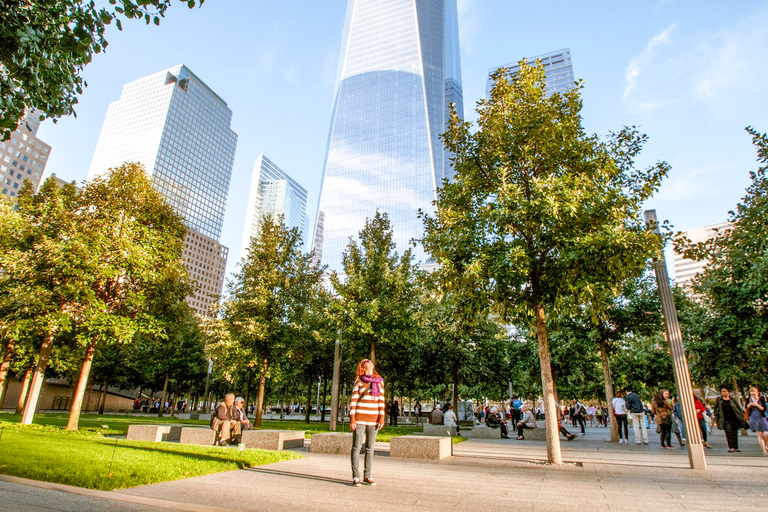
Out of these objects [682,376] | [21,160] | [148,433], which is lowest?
[148,433]

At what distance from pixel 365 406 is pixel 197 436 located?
27.6ft

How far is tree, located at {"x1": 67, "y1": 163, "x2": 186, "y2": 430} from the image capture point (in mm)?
16078

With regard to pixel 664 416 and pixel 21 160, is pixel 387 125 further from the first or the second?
pixel 664 416

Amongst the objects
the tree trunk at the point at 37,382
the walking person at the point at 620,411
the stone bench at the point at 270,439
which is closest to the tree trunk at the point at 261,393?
the tree trunk at the point at 37,382

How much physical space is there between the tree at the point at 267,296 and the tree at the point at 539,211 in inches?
595

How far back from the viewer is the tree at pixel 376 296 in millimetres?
22359

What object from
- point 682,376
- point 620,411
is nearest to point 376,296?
point 620,411

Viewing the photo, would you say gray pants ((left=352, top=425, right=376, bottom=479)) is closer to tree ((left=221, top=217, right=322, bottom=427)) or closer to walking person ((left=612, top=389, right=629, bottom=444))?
walking person ((left=612, top=389, right=629, bottom=444))

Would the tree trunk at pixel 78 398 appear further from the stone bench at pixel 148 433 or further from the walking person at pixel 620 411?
the walking person at pixel 620 411

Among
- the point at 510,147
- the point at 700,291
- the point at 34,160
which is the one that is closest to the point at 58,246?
the point at 510,147

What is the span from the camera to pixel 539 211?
974cm

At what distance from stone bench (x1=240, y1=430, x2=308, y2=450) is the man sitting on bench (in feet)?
1.69

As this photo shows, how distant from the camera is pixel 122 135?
650 ft

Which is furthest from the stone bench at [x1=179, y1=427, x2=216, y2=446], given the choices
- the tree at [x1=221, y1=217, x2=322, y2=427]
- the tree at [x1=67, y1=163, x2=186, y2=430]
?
the tree at [x1=221, y1=217, x2=322, y2=427]
